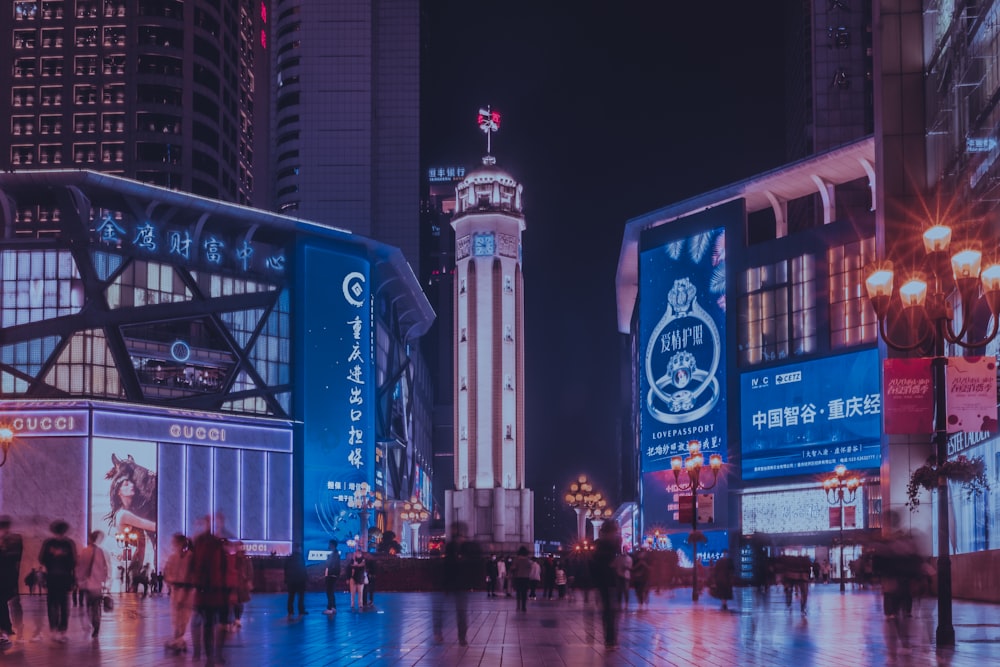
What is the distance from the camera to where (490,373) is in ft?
311

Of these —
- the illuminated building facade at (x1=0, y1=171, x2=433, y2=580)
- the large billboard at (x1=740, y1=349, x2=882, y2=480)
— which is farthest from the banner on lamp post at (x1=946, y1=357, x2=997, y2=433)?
the illuminated building facade at (x1=0, y1=171, x2=433, y2=580)

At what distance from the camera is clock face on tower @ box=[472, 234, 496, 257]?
315 feet

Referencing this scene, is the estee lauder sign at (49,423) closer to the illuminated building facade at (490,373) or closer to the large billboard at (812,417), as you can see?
the illuminated building facade at (490,373)

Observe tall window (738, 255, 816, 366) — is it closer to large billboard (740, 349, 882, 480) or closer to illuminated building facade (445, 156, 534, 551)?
large billboard (740, 349, 882, 480)

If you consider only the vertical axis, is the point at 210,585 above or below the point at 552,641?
above

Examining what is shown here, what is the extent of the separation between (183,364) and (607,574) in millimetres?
64152

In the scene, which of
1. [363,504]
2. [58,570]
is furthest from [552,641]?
[363,504]

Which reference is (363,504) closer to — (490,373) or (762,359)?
(490,373)

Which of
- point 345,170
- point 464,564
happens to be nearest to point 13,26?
point 345,170

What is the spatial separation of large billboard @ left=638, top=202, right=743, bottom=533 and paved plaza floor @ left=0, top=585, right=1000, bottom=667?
55570mm

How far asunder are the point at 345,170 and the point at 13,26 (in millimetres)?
35132

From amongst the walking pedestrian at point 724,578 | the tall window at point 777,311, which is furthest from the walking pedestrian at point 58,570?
the tall window at point 777,311

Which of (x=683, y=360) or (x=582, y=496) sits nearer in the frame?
(x=582, y=496)

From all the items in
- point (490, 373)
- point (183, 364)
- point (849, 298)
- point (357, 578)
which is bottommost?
point (357, 578)
